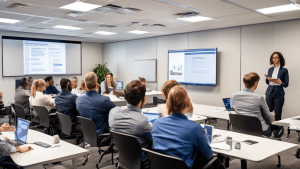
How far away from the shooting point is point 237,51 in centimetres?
775

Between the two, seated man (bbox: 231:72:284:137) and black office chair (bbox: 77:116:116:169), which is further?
seated man (bbox: 231:72:284:137)

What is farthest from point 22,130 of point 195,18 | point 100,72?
point 100,72

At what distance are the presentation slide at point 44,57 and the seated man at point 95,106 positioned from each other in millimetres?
7613

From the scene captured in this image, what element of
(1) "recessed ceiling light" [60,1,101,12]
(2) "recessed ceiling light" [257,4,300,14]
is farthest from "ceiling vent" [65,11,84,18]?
(2) "recessed ceiling light" [257,4,300,14]

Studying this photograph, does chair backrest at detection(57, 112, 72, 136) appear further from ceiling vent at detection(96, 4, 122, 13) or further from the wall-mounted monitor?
the wall-mounted monitor

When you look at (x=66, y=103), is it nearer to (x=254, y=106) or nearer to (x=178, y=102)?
(x=178, y=102)

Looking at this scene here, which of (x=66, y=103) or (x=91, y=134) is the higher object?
(x=66, y=103)

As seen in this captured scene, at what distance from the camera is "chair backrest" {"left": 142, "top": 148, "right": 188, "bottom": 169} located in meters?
1.80

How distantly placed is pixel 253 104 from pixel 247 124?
0.29m

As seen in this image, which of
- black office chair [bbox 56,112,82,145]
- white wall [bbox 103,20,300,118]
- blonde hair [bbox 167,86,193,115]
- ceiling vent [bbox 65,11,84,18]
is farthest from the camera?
white wall [bbox 103,20,300,118]

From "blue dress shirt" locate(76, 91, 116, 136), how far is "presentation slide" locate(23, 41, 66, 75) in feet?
25.1

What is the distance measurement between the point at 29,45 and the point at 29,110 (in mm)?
5189

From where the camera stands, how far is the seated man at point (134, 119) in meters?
2.42

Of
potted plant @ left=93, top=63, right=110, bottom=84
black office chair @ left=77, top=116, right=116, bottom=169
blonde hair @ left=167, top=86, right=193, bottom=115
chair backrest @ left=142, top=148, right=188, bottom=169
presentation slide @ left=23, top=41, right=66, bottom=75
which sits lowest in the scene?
black office chair @ left=77, top=116, right=116, bottom=169
